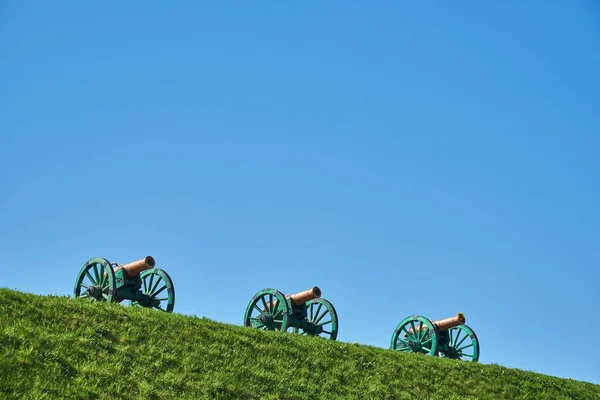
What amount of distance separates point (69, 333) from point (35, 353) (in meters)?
1.65

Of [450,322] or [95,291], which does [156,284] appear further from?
[450,322]

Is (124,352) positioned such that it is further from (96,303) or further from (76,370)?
(96,303)

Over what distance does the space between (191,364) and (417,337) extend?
1379 centimetres

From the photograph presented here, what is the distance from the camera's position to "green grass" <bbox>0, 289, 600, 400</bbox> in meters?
15.2

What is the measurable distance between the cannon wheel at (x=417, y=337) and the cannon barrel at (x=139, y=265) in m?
9.61

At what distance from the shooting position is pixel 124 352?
673 inches

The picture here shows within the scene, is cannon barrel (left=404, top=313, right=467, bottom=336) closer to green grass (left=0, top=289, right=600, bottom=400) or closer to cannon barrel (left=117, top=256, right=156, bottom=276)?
green grass (left=0, top=289, right=600, bottom=400)

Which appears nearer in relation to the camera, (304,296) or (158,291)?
(158,291)

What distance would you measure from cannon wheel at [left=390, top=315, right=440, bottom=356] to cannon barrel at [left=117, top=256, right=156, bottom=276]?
961 cm

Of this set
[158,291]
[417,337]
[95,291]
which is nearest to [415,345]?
[417,337]

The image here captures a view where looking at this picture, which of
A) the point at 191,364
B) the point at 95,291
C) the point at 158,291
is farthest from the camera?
the point at 158,291

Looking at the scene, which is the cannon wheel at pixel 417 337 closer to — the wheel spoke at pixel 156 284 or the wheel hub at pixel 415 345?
the wheel hub at pixel 415 345

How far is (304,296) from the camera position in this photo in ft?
93.2

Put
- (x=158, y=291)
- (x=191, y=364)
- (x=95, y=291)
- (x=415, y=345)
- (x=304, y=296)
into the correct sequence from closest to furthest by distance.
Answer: (x=191, y=364) < (x=95, y=291) < (x=158, y=291) < (x=304, y=296) < (x=415, y=345)
